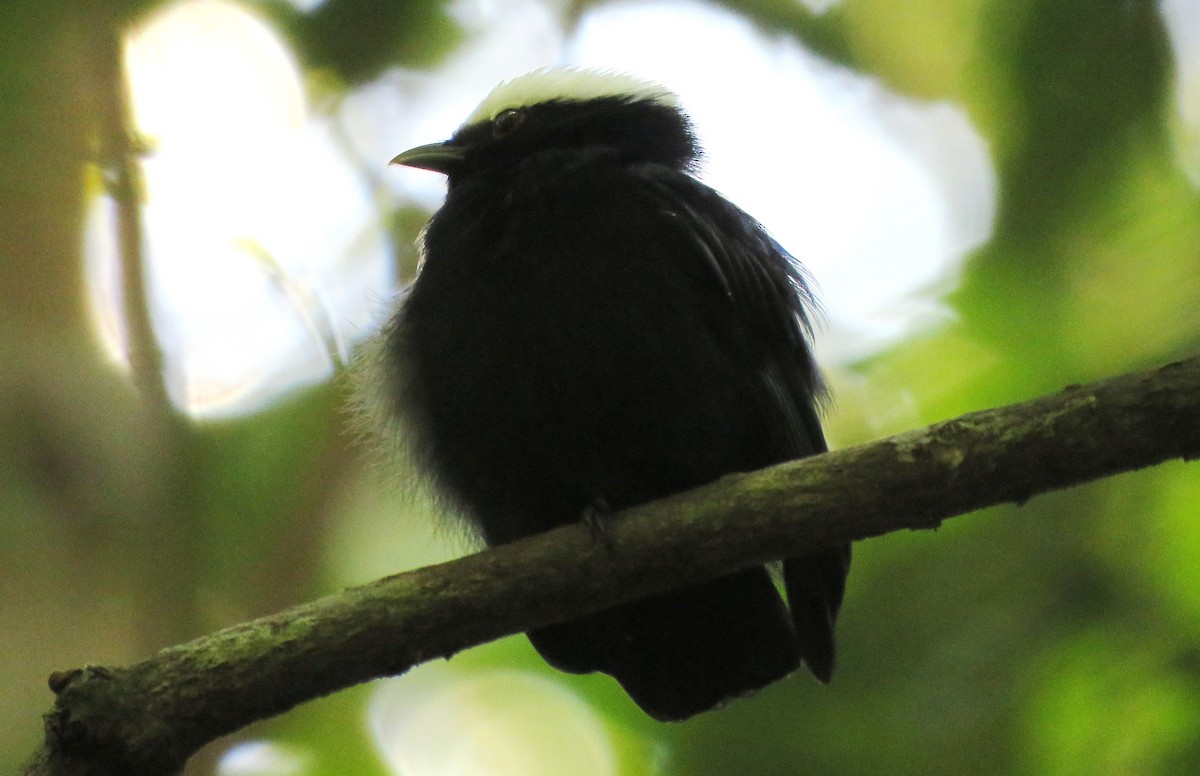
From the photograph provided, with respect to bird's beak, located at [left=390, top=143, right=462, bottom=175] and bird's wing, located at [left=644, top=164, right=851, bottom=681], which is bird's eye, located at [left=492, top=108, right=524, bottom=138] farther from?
bird's wing, located at [left=644, top=164, right=851, bottom=681]

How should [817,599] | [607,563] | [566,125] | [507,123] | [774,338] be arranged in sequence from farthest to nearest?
[507,123] < [566,125] < [774,338] < [817,599] < [607,563]

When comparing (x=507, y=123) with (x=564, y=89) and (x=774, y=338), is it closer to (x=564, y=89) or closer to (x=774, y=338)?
(x=564, y=89)

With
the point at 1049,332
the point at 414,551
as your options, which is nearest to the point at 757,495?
the point at 1049,332

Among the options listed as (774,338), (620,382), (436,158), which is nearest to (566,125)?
(436,158)

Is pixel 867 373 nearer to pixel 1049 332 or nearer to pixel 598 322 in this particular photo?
pixel 1049 332

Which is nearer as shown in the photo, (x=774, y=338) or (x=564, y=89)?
(x=774, y=338)

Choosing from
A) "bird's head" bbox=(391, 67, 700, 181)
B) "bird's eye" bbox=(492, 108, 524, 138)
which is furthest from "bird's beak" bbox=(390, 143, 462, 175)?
"bird's eye" bbox=(492, 108, 524, 138)

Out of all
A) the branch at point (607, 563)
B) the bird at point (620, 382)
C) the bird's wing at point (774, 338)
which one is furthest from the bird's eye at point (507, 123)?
the branch at point (607, 563)
